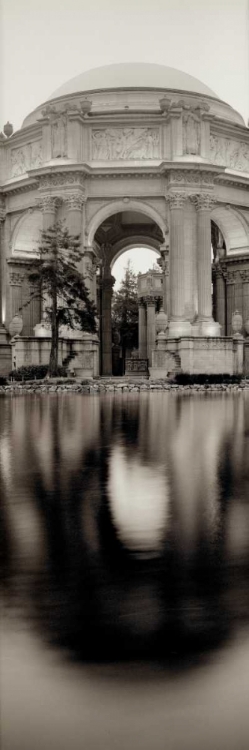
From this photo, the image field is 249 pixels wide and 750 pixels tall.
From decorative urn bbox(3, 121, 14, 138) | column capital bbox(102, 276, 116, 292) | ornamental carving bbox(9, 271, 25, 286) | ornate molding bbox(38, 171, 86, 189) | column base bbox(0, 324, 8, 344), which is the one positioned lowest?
column base bbox(0, 324, 8, 344)

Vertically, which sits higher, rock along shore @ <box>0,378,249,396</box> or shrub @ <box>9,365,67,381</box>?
shrub @ <box>9,365,67,381</box>

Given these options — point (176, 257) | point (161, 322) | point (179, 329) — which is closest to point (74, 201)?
point (176, 257)

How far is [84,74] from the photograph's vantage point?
44.9m

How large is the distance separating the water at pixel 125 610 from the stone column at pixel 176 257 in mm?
31328

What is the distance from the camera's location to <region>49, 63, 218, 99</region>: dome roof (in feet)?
138

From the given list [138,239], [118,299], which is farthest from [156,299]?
[118,299]

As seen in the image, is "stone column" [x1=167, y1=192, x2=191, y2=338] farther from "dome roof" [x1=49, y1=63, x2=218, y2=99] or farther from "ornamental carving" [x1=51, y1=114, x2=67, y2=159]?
"dome roof" [x1=49, y1=63, x2=218, y2=99]

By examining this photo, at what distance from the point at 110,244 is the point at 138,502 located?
47.6m

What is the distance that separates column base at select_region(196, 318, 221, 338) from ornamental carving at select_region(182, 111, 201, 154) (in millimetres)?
9625

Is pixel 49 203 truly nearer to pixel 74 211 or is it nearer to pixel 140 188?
pixel 74 211

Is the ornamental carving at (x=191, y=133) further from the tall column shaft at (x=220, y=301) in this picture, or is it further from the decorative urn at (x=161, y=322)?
the tall column shaft at (x=220, y=301)

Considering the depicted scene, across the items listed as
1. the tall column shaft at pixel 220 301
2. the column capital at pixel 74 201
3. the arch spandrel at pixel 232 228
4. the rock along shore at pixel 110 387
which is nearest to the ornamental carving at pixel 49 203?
the column capital at pixel 74 201

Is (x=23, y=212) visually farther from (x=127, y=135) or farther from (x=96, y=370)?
(x=96, y=370)

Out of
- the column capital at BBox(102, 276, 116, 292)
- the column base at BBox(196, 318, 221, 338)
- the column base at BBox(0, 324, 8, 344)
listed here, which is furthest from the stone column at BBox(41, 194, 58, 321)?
the column capital at BBox(102, 276, 116, 292)
